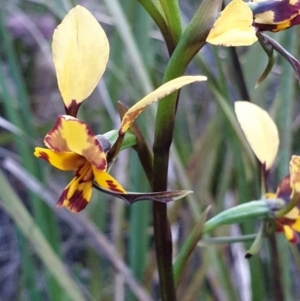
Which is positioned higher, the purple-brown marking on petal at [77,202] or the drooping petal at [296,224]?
the purple-brown marking on petal at [77,202]

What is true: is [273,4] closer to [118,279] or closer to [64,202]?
[64,202]

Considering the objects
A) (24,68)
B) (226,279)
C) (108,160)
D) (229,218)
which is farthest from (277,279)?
(24,68)

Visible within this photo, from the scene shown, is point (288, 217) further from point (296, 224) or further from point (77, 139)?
point (77, 139)

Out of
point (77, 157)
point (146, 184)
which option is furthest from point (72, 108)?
point (146, 184)

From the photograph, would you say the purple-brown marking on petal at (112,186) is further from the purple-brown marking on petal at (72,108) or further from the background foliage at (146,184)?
the background foliage at (146,184)

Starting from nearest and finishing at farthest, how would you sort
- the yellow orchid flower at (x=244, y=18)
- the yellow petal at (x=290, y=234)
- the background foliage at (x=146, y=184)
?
the yellow orchid flower at (x=244, y=18)
the yellow petal at (x=290, y=234)
the background foliage at (x=146, y=184)

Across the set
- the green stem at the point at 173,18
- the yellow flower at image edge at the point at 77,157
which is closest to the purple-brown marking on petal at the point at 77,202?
the yellow flower at image edge at the point at 77,157
